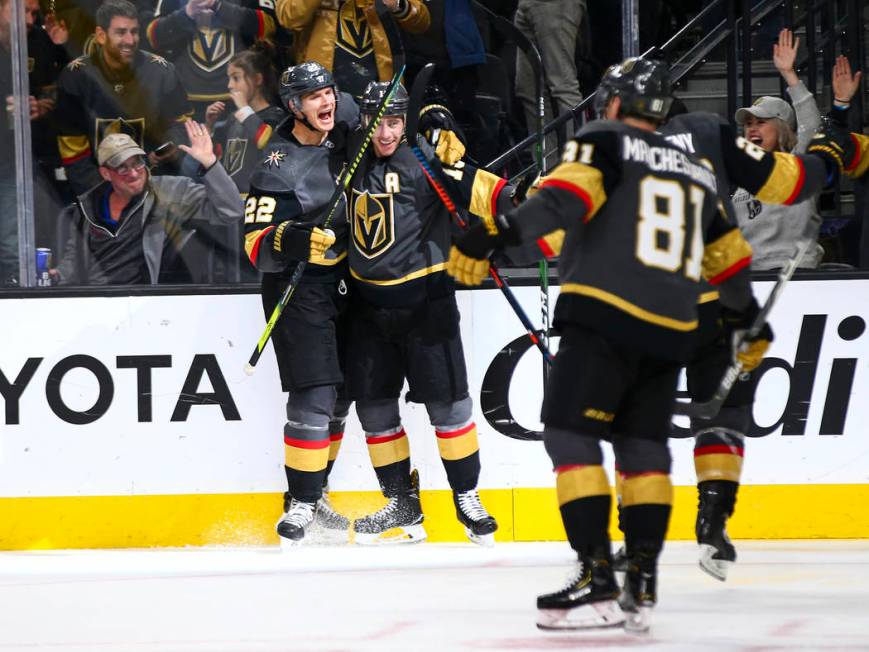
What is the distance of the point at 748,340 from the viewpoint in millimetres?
3385

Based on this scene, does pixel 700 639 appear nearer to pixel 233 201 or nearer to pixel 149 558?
pixel 149 558

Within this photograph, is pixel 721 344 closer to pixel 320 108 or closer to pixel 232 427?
pixel 320 108

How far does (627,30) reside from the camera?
467cm

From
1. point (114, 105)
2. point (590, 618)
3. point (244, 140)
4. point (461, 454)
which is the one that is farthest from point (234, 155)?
point (590, 618)

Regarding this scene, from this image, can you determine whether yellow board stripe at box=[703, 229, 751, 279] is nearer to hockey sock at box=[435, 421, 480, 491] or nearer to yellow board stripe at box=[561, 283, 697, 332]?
yellow board stripe at box=[561, 283, 697, 332]

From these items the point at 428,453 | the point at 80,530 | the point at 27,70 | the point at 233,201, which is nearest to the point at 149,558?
the point at 80,530

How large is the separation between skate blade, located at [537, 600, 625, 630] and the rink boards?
1.44 meters

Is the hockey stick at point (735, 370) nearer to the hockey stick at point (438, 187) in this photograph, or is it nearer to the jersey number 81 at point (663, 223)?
the jersey number 81 at point (663, 223)

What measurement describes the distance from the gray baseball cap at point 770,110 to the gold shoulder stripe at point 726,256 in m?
1.30

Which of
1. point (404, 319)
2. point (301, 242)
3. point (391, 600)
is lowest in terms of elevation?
point (391, 600)

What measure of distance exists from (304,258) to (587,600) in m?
1.60

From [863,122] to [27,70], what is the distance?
2.77 meters

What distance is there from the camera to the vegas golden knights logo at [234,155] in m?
4.68

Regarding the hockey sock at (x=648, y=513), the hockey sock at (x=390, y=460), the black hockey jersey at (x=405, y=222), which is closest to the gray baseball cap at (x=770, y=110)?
the black hockey jersey at (x=405, y=222)
